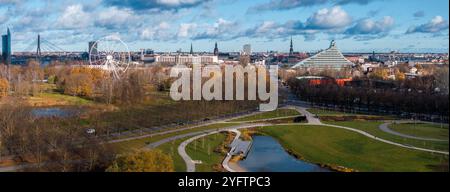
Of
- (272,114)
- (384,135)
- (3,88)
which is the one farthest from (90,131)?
(3,88)

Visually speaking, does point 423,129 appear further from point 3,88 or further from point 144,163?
point 3,88

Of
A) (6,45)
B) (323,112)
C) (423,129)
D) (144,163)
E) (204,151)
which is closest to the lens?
(144,163)

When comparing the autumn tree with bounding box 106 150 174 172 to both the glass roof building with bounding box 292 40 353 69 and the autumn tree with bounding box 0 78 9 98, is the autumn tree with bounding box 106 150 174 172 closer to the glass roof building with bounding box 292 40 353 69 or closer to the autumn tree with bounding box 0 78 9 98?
the autumn tree with bounding box 0 78 9 98

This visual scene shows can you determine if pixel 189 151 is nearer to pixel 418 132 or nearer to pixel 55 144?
pixel 55 144

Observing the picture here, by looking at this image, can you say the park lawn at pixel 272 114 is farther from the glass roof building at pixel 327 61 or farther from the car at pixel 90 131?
the glass roof building at pixel 327 61

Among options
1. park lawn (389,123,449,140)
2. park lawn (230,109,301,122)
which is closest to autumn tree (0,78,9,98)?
park lawn (230,109,301,122)

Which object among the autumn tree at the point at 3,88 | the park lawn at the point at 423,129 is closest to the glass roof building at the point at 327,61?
the autumn tree at the point at 3,88
